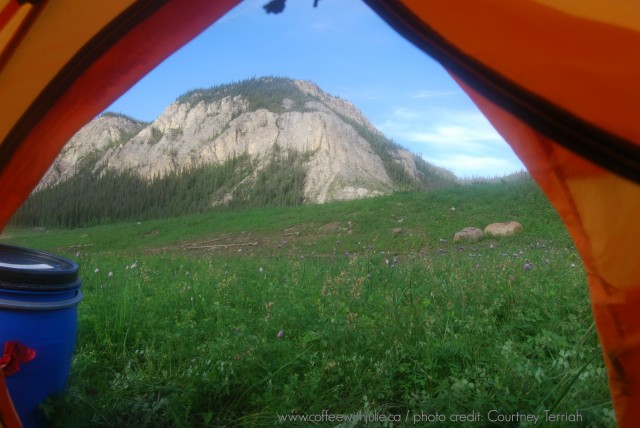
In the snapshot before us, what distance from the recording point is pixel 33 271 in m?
2.12

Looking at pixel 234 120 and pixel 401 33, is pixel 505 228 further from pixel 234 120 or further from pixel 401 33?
pixel 234 120

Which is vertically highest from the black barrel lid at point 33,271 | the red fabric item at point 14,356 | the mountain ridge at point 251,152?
the mountain ridge at point 251,152

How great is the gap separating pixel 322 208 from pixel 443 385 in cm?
1384

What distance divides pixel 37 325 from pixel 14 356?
14cm

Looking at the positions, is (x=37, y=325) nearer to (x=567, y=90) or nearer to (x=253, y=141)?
(x=567, y=90)

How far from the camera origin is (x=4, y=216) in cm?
167

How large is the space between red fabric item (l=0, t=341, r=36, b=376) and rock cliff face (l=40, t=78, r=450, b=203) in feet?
70.5

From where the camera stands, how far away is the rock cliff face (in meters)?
27.3

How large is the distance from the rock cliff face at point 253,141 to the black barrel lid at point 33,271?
2097 cm

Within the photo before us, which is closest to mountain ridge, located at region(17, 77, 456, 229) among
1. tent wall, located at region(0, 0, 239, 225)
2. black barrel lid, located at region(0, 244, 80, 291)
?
black barrel lid, located at region(0, 244, 80, 291)

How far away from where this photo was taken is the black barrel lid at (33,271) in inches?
83.6

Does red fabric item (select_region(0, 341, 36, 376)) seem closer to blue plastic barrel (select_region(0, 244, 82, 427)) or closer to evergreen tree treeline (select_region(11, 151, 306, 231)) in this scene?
blue plastic barrel (select_region(0, 244, 82, 427))

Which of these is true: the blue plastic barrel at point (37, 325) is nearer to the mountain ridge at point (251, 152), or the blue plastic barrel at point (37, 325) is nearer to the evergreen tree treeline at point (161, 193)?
the mountain ridge at point (251, 152)

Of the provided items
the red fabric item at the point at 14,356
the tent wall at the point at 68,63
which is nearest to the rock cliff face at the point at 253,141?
the red fabric item at the point at 14,356
